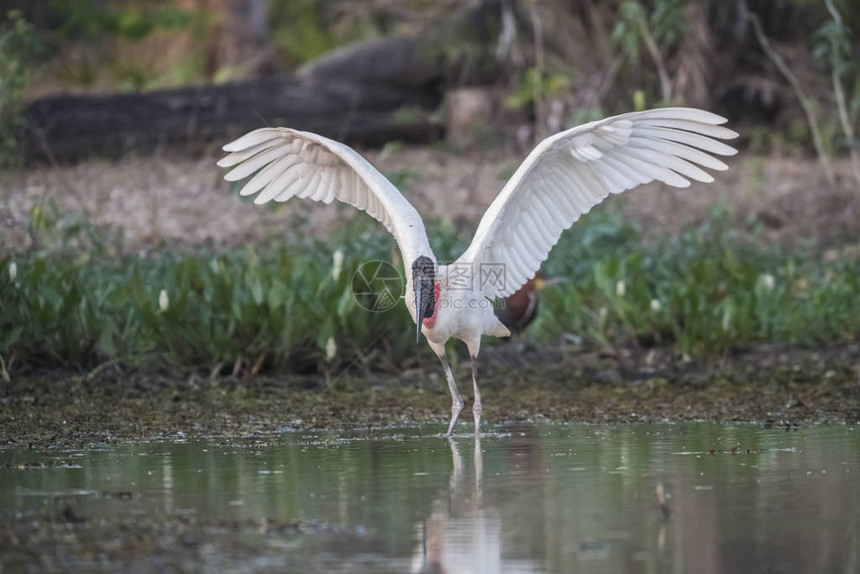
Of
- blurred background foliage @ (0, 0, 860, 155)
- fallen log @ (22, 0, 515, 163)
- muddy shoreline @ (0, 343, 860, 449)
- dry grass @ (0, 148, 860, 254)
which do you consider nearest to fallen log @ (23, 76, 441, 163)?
fallen log @ (22, 0, 515, 163)

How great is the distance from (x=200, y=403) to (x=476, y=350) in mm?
1793

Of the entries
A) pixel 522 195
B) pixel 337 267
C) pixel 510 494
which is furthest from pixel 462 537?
pixel 337 267

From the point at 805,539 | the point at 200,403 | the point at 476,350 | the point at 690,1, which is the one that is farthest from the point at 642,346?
the point at 690,1

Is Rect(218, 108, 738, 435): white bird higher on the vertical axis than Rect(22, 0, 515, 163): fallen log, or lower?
lower

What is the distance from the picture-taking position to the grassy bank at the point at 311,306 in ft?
31.6

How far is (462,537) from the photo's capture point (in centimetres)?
484

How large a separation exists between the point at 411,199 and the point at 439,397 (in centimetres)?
609

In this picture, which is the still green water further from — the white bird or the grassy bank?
the grassy bank

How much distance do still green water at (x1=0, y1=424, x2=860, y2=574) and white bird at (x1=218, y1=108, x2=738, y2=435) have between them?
2.70ft

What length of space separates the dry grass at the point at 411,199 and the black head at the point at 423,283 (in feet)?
17.6

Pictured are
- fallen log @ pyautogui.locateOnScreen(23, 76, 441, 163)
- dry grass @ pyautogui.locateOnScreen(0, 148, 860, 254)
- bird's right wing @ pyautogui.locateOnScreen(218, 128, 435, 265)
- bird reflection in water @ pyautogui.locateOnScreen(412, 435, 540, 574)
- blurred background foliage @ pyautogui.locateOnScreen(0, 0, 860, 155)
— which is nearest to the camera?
bird reflection in water @ pyautogui.locateOnScreen(412, 435, 540, 574)

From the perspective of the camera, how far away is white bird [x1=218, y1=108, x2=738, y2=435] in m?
7.81

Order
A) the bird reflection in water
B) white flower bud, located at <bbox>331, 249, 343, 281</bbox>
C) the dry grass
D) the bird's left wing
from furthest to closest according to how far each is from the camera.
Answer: the dry grass
white flower bud, located at <bbox>331, 249, 343, 281</bbox>
the bird's left wing
the bird reflection in water

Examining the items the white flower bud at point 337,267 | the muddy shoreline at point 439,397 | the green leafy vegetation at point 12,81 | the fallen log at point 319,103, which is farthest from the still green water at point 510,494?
the fallen log at point 319,103
